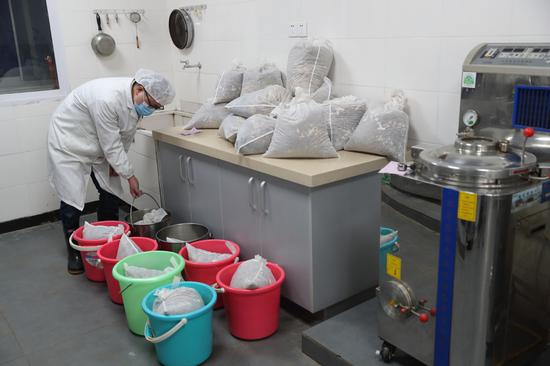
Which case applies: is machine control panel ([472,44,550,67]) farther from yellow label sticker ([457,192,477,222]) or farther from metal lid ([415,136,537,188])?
yellow label sticker ([457,192,477,222])

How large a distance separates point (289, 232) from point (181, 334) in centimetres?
67

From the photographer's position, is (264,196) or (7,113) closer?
(264,196)

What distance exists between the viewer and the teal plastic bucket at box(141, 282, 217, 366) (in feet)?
6.47

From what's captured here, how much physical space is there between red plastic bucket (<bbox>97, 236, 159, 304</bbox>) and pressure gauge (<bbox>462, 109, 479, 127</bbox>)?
1710 mm

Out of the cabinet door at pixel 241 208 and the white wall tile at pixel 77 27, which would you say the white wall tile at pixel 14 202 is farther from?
the cabinet door at pixel 241 208

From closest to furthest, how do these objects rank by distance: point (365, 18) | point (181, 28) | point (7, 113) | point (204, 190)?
point (365, 18) < point (204, 190) < point (7, 113) < point (181, 28)

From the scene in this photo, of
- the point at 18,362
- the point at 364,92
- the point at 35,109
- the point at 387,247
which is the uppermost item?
the point at 364,92

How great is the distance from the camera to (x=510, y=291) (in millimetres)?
1557

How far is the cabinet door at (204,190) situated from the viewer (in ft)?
9.37

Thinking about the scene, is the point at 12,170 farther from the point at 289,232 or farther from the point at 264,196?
the point at 289,232

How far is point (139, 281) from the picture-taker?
7.30 ft

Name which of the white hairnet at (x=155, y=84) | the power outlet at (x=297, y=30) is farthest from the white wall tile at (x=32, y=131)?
the power outlet at (x=297, y=30)

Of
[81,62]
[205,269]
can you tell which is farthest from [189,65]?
[205,269]

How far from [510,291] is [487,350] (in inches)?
7.9
